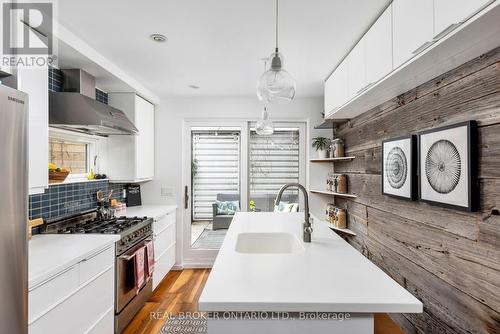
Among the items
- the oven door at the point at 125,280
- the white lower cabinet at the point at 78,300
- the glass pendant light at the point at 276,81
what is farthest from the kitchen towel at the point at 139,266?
the glass pendant light at the point at 276,81

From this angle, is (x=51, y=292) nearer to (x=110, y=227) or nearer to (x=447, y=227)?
(x=110, y=227)

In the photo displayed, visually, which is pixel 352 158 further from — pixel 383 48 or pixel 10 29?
pixel 10 29

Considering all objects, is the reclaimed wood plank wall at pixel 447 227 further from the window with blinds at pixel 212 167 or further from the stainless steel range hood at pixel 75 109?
the stainless steel range hood at pixel 75 109

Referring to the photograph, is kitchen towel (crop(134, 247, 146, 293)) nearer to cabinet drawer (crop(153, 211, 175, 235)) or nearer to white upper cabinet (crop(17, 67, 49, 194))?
cabinet drawer (crop(153, 211, 175, 235))

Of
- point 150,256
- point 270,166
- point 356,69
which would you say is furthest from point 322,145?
point 150,256

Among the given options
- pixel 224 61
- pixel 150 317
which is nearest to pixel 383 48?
pixel 224 61

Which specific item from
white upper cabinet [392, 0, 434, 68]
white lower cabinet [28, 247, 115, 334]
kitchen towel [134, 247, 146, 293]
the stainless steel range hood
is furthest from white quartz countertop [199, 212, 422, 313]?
the stainless steel range hood

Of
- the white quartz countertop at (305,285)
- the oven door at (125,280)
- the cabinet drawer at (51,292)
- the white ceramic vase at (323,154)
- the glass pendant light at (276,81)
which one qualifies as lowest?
the oven door at (125,280)

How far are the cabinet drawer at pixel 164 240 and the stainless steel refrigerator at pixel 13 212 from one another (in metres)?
1.92

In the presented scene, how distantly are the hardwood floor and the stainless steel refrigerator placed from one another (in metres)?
1.46

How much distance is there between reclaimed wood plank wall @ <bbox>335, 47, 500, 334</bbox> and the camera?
1.27 metres

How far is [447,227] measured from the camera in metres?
1.56

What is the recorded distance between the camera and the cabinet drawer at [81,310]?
1567mm

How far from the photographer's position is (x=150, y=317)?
2.78 metres
